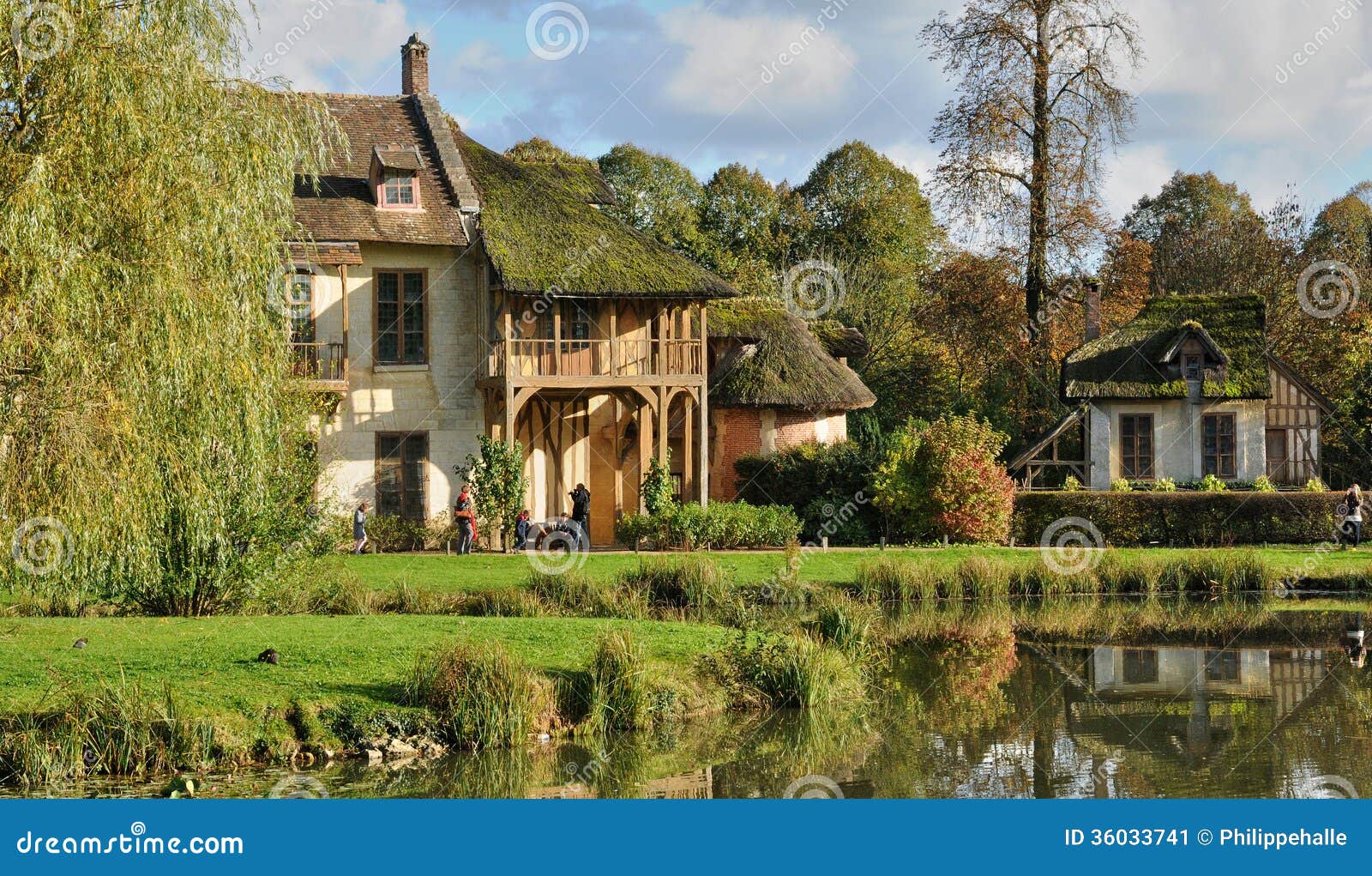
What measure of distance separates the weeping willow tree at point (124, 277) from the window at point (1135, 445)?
25.3 m

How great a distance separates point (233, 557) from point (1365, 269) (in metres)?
35.9

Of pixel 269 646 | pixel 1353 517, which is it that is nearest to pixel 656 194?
pixel 1353 517

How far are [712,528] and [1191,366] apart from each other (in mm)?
14057

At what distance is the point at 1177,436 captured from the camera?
112 ft

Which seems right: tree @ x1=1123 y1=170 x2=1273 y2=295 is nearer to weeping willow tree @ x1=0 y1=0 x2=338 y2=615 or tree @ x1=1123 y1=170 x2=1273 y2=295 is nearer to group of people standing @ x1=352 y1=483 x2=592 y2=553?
group of people standing @ x1=352 y1=483 x2=592 y2=553

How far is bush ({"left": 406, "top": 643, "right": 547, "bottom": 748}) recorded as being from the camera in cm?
1232

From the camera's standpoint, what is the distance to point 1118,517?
29.8 meters

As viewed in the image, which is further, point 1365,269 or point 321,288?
point 1365,269

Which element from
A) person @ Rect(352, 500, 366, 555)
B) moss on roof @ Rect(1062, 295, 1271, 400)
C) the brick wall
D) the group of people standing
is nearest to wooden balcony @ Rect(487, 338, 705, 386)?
the group of people standing

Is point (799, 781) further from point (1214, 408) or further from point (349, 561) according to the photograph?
point (1214, 408)

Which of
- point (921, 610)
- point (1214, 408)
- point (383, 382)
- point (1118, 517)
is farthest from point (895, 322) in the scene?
point (921, 610)

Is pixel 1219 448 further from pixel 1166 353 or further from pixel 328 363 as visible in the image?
pixel 328 363

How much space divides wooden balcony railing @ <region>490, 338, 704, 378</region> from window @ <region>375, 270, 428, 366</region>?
72.8 inches

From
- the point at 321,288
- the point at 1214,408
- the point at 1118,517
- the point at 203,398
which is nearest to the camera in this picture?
the point at 203,398
